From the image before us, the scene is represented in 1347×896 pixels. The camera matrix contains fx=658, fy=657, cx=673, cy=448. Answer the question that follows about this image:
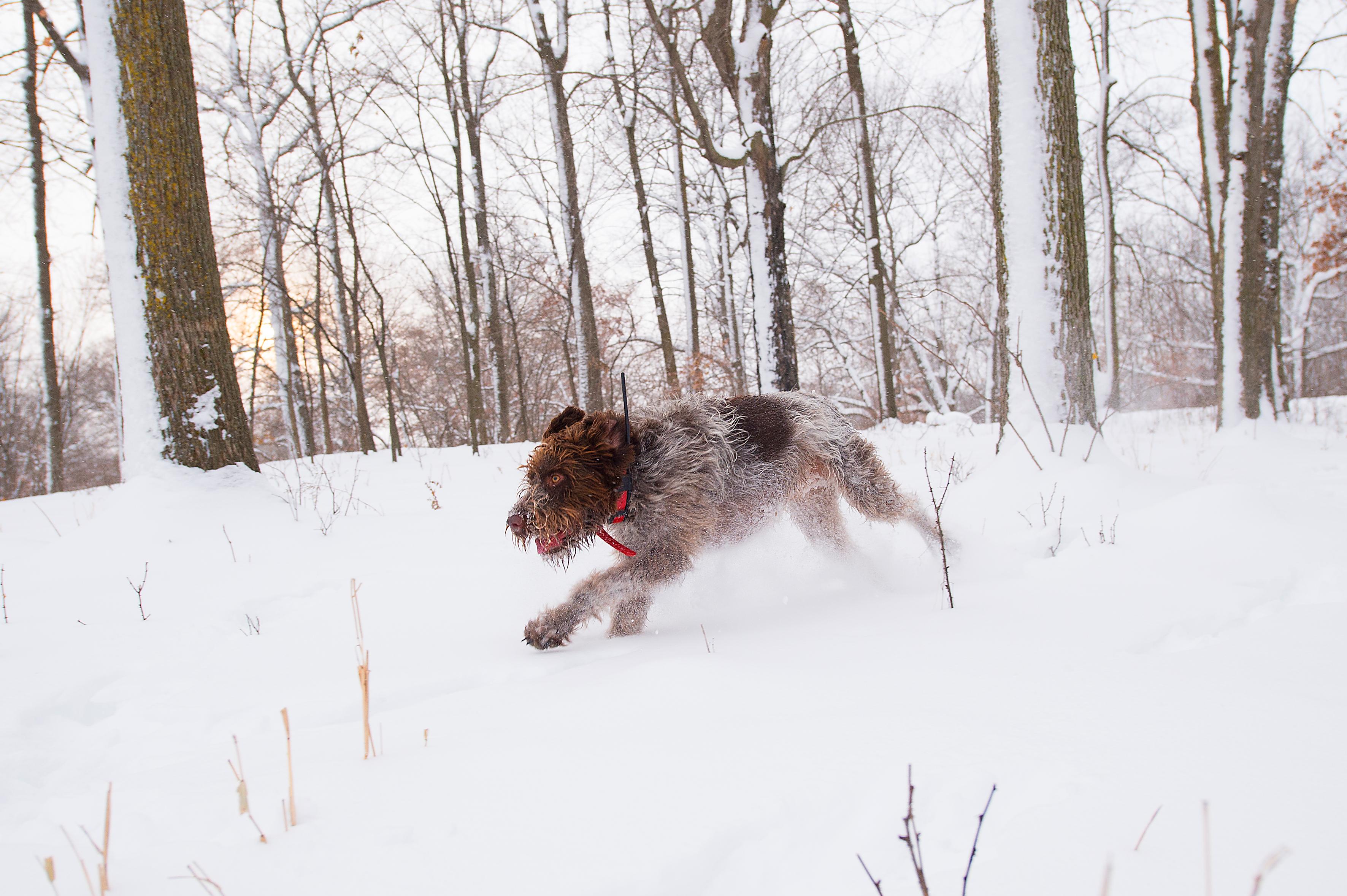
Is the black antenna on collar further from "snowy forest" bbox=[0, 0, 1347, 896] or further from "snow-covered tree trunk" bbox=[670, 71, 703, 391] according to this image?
"snow-covered tree trunk" bbox=[670, 71, 703, 391]

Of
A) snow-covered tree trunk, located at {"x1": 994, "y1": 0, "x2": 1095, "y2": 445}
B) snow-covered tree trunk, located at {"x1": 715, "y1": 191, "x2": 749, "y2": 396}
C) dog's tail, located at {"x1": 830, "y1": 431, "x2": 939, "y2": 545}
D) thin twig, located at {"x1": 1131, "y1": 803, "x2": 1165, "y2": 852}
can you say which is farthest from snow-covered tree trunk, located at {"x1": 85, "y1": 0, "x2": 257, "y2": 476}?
snow-covered tree trunk, located at {"x1": 715, "y1": 191, "x2": 749, "y2": 396}

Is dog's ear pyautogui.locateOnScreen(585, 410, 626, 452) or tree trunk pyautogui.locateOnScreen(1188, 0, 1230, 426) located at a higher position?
tree trunk pyautogui.locateOnScreen(1188, 0, 1230, 426)

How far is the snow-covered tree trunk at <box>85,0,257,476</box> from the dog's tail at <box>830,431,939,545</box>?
449 cm

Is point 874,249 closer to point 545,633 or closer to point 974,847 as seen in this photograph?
point 545,633

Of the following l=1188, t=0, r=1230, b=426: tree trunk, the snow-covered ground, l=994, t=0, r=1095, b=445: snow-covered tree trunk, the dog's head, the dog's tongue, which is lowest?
the snow-covered ground

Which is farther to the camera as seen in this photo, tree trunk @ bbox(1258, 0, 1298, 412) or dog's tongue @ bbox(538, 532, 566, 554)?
tree trunk @ bbox(1258, 0, 1298, 412)

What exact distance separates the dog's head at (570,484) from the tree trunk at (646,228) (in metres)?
9.52

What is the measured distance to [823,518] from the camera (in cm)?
427

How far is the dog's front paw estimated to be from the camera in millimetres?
3088

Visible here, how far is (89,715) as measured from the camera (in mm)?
2379

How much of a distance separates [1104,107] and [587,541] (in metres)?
20.3

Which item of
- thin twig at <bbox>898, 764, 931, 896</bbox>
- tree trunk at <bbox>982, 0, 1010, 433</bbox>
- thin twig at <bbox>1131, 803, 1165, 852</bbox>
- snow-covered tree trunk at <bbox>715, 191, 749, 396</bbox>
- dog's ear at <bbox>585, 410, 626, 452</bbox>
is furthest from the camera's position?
snow-covered tree trunk at <bbox>715, 191, 749, 396</bbox>

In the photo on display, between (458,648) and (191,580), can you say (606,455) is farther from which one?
(191,580)

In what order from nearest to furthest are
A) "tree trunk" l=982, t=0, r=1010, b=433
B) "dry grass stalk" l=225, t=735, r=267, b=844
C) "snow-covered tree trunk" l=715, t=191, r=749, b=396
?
"dry grass stalk" l=225, t=735, r=267, b=844
"tree trunk" l=982, t=0, r=1010, b=433
"snow-covered tree trunk" l=715, t=191, r=749, b=396
